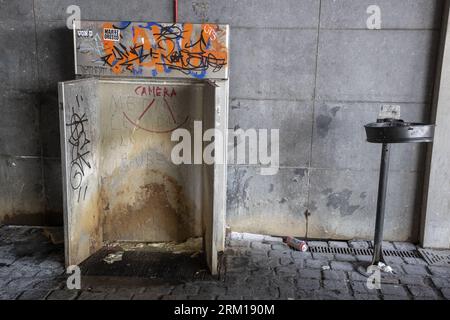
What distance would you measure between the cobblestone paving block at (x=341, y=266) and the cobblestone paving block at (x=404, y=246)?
33.2 inches

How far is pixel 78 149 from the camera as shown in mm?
4855

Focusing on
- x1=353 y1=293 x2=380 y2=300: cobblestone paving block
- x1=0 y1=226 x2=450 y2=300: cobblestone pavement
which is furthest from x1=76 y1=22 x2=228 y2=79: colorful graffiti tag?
x1=353 y1=293 x2=380 y2=300: cobblestone paving block

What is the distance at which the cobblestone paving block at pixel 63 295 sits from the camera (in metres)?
4.32

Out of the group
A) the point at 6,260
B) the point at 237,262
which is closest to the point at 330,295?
the point at 237,262

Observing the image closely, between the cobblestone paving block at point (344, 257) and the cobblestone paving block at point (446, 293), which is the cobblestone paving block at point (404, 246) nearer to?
the cobblestone paving block at point (344, 257)

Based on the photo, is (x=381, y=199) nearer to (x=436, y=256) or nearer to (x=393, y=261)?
(x=393, y=261)

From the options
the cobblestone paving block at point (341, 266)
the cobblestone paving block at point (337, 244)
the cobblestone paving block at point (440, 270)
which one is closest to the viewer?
the cobblestone paving block at point (440, 270)

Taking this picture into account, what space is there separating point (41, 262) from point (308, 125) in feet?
11.1

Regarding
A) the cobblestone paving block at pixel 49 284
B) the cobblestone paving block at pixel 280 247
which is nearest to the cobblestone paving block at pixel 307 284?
the cobblestone paving block at pixel 280 247

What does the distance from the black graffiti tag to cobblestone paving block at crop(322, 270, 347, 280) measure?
8.89 feet

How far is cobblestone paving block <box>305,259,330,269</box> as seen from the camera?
16.5 ft
